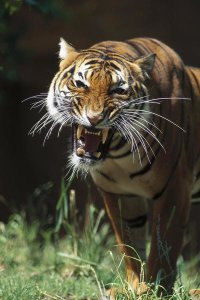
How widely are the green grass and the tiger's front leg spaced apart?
13 cm

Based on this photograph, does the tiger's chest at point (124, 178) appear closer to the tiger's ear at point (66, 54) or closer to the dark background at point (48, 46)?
the tiger's ear at point (66, 54)

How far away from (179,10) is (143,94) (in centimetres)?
453

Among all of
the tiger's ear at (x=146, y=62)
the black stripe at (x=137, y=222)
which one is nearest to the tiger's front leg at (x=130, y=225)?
the black stripe at (x=137, y=222)

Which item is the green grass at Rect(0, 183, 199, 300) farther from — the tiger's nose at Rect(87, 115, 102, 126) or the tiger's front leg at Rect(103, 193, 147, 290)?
the tiger's nose at Rect(87, 115, 102, 126)

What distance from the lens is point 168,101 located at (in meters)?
4.34

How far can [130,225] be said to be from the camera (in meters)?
5.07

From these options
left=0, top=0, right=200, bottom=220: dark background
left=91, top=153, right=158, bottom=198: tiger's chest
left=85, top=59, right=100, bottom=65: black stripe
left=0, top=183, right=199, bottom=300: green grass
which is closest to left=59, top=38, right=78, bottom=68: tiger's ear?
left=85, top=59, right=100, bottom=65: black stripe

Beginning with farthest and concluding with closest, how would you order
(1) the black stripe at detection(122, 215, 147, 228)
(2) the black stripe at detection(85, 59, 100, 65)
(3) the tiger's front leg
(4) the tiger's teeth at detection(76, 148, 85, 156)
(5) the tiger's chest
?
(1) the black stripe at detection(122, 215, 147, 228) < (3) the tiger's front leg < (5) the tiger's chest < (2) the black stripe at detection(85, 59, 100, 65) < (4) the tiger's teeth at detection(76, 148, 85, 156)

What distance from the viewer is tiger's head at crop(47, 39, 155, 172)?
3746mm

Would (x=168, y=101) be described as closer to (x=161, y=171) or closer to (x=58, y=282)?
(x=161, y=171)

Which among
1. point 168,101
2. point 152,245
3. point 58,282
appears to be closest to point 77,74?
point 168,101

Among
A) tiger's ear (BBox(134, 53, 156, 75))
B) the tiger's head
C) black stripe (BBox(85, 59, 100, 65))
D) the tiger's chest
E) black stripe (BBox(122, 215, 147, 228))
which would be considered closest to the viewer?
the tiger's head

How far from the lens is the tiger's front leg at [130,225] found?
465 centimetres

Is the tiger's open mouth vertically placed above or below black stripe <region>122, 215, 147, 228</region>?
above
